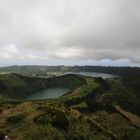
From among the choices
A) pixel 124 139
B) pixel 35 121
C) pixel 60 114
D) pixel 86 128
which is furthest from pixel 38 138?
pixel 124 139

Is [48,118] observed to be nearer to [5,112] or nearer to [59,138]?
[59,138]

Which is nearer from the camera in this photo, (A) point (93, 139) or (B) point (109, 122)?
(A) point (93, 139)

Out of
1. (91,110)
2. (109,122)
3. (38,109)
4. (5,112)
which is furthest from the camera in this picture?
(91,110)

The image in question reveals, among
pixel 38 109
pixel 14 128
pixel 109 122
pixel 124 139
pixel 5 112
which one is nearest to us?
pixel 14 128

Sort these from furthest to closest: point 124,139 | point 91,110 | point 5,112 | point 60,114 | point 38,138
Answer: point 91,110 → point 124,139 → point 5,112 → point 60,114 → point 38,138

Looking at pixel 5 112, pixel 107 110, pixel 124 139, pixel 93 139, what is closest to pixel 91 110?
pixel 107 110

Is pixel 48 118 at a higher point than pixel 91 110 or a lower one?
higher

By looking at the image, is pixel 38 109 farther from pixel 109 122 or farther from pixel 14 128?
pixel 109 122

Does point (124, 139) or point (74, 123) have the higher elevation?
point (74, 123)

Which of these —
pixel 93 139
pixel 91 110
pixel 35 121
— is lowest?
pixel 91 110
